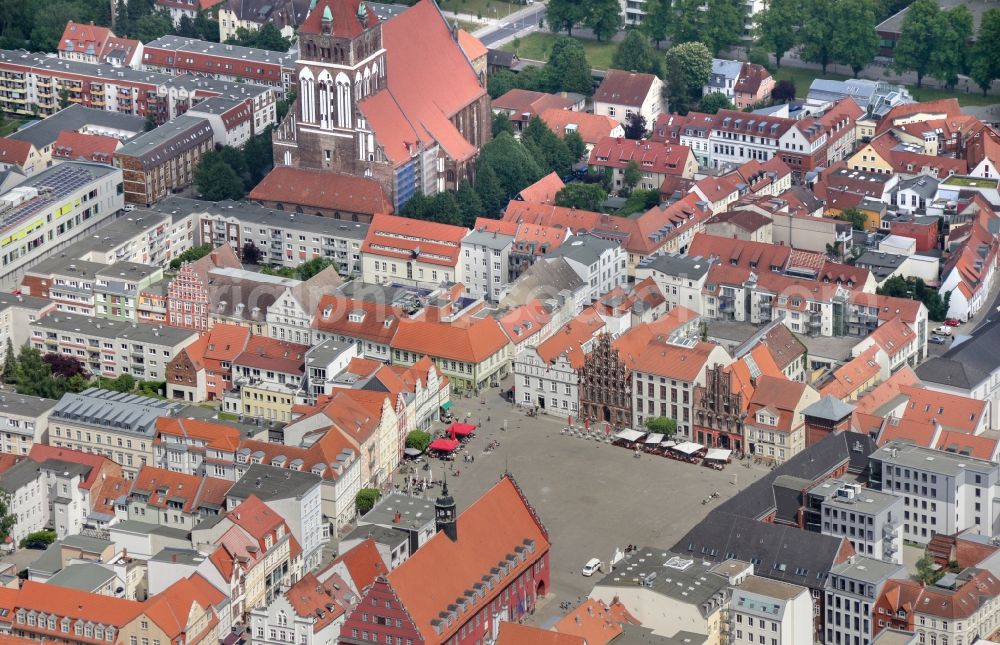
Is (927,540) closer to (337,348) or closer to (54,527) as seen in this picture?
(337,348)

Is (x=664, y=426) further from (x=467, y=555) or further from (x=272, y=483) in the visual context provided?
(x=272, y=483)

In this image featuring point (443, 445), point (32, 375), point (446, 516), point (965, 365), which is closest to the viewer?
point (446, 516)

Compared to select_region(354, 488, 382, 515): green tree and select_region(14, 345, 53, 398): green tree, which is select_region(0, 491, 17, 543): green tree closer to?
select_region(14, 345, 53, 398): green tree

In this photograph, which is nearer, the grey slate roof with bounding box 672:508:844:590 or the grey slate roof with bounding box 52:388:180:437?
the grey slate roof with bounding box 672:508:844:590

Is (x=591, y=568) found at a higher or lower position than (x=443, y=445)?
lower

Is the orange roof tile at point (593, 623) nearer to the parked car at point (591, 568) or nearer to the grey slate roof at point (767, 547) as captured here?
→ the grey slate roof at point (767, 547)

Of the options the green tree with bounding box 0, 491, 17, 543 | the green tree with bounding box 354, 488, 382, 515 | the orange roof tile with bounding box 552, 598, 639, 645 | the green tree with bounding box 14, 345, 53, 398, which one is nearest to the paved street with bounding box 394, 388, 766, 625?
the green tree with bounding box 354, 488, 382, 515

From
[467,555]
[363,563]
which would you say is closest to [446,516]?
[467,555]

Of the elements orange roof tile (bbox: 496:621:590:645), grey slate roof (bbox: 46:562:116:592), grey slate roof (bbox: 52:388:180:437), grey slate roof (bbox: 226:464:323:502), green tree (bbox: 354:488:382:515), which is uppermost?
grey slate roof (bbox: 52:388:180:437)
